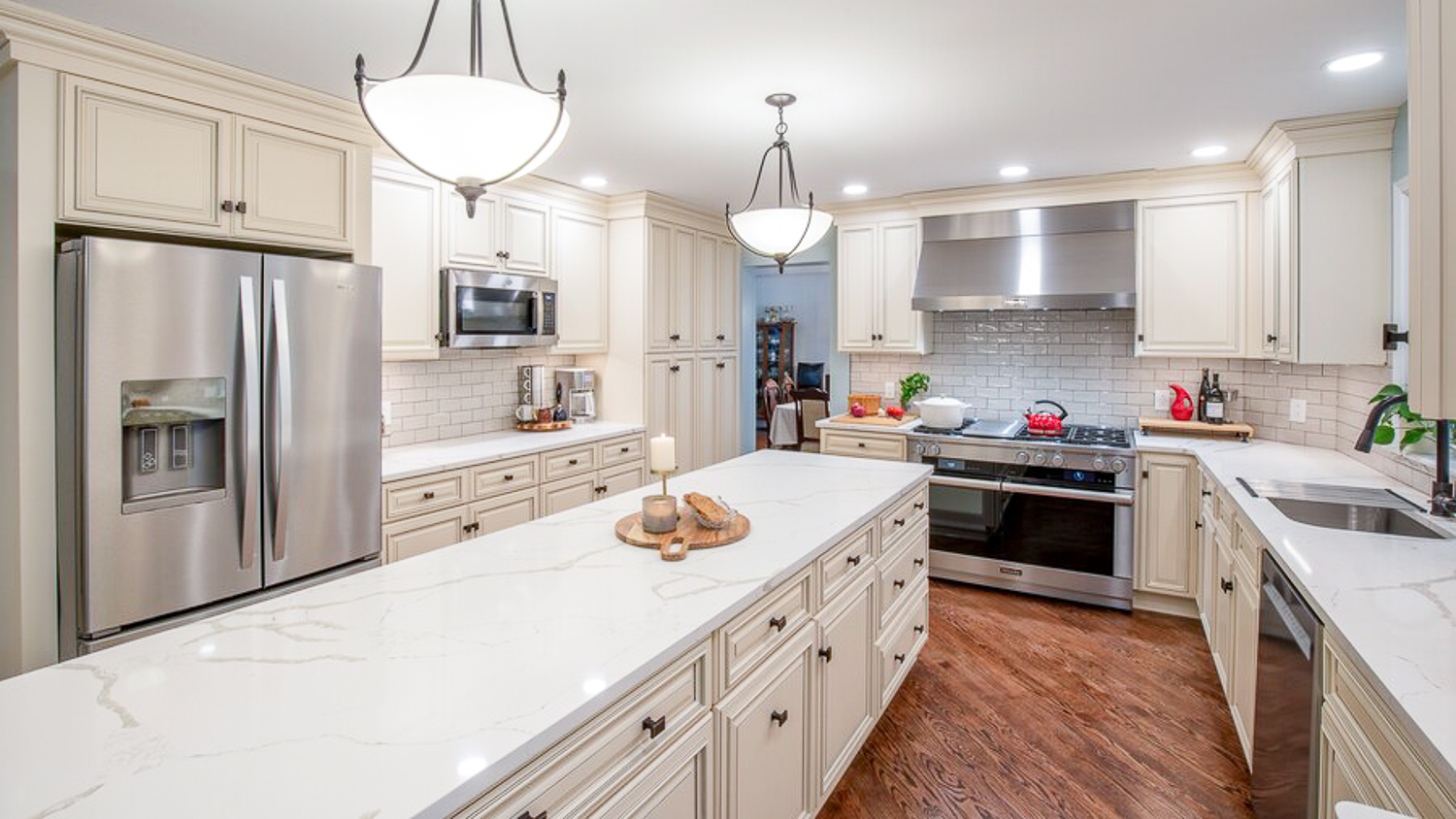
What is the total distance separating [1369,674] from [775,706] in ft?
3.70

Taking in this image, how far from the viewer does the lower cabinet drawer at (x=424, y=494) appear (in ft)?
10.1

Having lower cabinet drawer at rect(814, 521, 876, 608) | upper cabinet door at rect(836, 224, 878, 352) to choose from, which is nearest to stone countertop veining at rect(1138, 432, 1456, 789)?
lower cabinet drawer at rect(814, 521, 876, 608)

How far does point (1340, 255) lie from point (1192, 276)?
3.13 feet

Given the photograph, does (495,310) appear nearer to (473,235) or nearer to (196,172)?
(473,235)

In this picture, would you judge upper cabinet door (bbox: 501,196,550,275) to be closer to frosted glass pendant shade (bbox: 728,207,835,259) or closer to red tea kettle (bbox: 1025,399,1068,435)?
frosted glass pendant shade (bbox: 728,207,835,259)

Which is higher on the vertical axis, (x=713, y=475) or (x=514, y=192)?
(x=514, y=192)

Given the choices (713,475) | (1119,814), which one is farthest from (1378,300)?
(713,475)

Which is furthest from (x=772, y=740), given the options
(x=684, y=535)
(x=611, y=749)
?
(x=611, y=749)

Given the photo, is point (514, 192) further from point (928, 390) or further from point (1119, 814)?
point (1119, 814)

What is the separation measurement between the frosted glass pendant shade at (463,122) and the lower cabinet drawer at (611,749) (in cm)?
107

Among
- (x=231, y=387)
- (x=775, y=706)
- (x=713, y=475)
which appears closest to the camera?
(x=775, y=706)

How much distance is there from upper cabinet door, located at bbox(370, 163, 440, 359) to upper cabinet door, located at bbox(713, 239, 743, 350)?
7.55 feet

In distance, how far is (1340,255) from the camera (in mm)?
3061

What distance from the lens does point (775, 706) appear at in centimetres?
175
